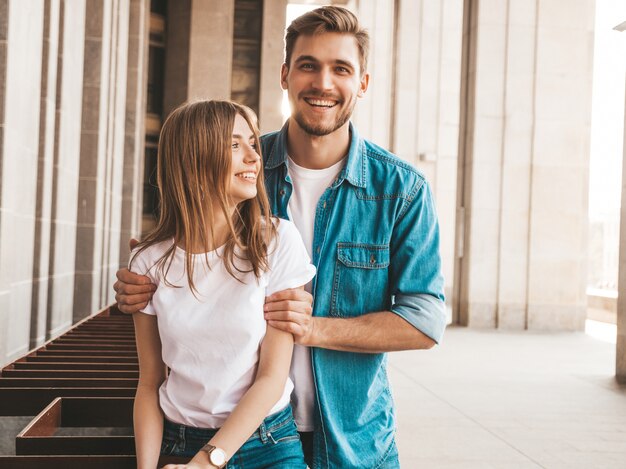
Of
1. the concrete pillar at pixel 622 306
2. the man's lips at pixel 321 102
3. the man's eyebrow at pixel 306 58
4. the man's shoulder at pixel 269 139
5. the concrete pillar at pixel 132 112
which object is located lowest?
the concrete pillar at pixel 622 306

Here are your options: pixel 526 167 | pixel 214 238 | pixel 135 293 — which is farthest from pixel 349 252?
pixel 526 167

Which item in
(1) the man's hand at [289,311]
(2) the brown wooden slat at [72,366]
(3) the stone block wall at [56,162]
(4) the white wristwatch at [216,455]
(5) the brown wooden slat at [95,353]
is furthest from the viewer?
(3) the stone block wall at [56,162]

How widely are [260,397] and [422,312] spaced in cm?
79

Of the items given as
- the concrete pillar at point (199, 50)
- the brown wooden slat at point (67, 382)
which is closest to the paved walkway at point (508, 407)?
the brown wooden slat at point (67, 382)

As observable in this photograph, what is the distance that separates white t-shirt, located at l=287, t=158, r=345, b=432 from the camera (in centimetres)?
276

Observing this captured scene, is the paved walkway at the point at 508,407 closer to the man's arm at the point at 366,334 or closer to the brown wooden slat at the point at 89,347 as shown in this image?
the brown wooden slat at the point at 89,347

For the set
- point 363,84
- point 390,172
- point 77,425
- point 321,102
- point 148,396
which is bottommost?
point 77,425

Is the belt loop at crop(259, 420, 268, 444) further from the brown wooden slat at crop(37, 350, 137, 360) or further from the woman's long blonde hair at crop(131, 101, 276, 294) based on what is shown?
the brown wooden slat at crop(37, 350, 137, 360)

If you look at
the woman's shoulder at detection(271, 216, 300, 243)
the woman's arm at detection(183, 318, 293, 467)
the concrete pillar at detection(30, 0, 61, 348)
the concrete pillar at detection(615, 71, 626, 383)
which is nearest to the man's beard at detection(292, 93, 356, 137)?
the woman's shoulder at detection(271, 216, 300, 243)

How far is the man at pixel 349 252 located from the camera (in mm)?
2734

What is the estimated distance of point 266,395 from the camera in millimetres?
2238

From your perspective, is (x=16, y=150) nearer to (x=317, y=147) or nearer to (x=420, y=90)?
(x=317, y=147)

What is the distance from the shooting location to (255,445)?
2.30 metres

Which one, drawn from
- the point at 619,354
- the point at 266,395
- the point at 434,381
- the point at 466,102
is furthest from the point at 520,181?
the point at 266,395
